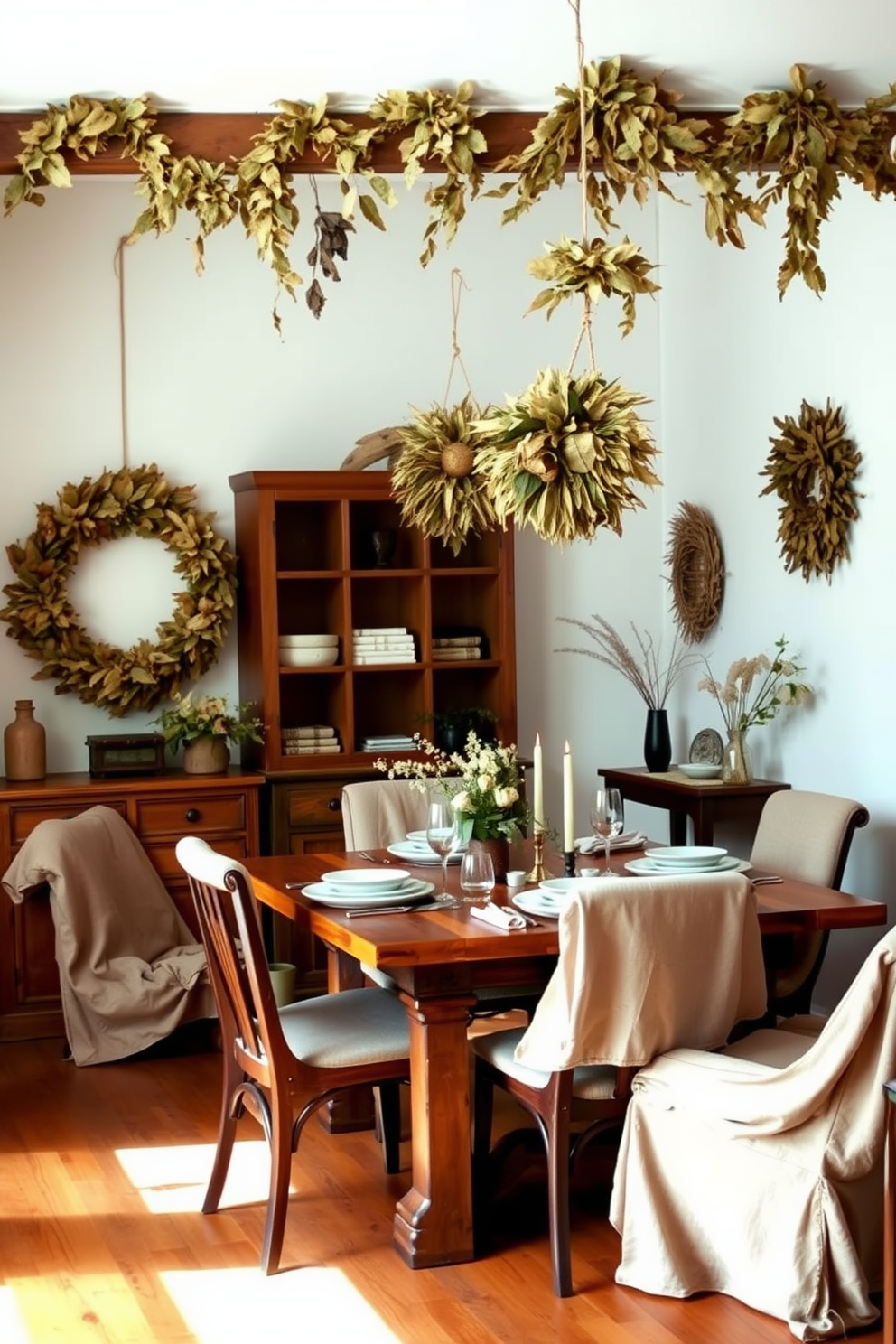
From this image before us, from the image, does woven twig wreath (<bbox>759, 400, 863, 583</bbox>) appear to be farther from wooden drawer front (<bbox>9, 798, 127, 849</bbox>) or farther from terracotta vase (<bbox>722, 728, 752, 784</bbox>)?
wooden drawer front (<bbox>9, 798, 127, 849</bbox>)

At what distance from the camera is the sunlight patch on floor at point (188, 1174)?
3938 mm

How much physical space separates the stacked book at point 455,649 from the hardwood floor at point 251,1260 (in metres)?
1.97

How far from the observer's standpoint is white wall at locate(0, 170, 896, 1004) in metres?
5.65

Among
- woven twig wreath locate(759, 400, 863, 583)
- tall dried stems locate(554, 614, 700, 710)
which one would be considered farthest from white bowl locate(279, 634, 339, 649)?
woven twig wreath locate(759, 400, 863, 583)

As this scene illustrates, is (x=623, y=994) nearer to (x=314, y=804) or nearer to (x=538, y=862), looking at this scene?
(x=538, y=862)

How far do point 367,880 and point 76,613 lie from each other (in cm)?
248

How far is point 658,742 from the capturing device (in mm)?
6008

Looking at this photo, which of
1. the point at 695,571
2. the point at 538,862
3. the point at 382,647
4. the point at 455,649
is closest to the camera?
the point at 538,862

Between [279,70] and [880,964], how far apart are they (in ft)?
7.47

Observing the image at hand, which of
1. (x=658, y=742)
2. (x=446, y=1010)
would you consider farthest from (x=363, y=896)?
(x=658, y=742)

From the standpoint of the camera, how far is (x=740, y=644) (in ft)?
19.9

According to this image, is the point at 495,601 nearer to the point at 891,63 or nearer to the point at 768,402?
the point at 768,402

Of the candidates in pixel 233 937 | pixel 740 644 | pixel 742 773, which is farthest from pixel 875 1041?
pixel 740 644

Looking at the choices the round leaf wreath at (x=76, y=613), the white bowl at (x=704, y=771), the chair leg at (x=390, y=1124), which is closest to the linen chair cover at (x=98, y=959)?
the round leaf wreath at (x=76, y=613)
